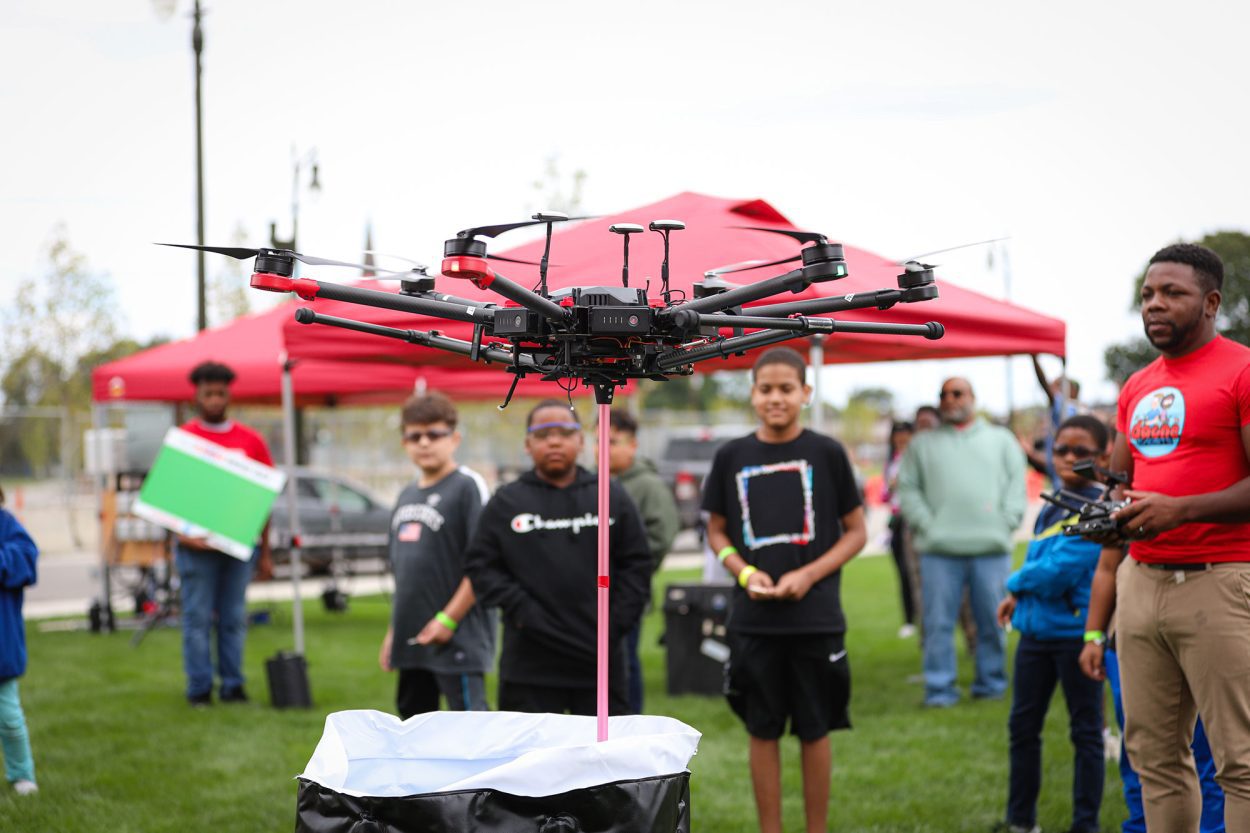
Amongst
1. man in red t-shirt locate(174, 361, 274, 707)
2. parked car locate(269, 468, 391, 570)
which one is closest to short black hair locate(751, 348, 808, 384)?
man in red t-shirt locate(174, 361, 274, 707)

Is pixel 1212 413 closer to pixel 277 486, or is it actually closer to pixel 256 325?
pixel 277 486

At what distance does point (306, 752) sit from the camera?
671 cm

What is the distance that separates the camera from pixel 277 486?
8.39m

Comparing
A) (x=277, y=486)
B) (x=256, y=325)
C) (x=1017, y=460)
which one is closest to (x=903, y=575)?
(x=1017, y=460)

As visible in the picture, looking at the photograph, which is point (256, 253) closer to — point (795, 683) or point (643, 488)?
point (795, 683)

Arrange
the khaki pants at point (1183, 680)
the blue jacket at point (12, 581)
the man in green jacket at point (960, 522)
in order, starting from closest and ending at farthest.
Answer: the khaki pants at point (1183, 680) < the blue jacket at point (12, 581) < the man in green jacket at point (960, 522)

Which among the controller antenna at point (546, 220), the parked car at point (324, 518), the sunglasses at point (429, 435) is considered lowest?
the parked car at point (324, 518)

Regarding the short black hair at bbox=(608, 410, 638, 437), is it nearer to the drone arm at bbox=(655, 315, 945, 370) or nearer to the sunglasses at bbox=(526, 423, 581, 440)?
the sunglasses at bbox=(526, 423, 581, 440)

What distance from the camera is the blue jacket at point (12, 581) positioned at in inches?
207

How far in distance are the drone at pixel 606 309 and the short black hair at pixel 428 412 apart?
309 cm

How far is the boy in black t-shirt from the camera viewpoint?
450 cm

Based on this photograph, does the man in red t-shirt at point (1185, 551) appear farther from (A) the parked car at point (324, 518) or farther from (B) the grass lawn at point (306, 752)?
(A) the parked car at point (324, 518)

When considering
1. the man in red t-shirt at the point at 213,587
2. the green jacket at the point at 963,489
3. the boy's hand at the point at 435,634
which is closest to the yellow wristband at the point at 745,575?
the boy's hand at the point at 435,634

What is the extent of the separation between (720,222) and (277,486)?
4084 millimetres
